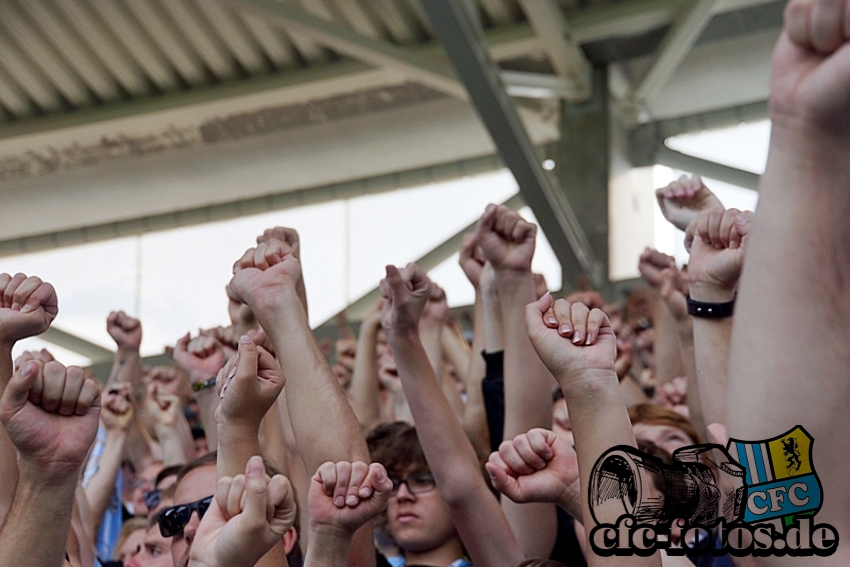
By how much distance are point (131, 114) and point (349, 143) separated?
1.36 metres

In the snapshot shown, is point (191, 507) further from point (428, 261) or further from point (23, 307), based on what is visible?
point (428, 261)

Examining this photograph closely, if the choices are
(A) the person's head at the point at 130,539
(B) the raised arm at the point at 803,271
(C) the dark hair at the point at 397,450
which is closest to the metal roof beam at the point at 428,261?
(A) the person's head at the point at 130,539

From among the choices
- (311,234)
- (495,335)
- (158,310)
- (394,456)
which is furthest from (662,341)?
(158,310)

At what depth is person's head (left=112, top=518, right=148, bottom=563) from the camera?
226 cm

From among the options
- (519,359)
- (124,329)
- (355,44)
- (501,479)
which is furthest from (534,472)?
(355,44)

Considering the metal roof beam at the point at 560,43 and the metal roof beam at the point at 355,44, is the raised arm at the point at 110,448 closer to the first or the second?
the metal roof beam at the point at 355,44

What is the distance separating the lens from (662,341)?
112 inches

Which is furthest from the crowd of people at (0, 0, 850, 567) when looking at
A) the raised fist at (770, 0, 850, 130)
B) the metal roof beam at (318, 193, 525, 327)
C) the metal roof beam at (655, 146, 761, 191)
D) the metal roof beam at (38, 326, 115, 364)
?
the metal roof beam at (38, 326, 115, 364)

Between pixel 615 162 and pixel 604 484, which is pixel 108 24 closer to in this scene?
pixel 615 162

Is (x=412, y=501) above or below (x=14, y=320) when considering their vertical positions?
below

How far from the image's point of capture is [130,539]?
7.56 feet

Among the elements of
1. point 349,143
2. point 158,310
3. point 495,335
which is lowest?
point 495,335

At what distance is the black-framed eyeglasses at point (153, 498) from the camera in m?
2.24

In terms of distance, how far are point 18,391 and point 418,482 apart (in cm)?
90
